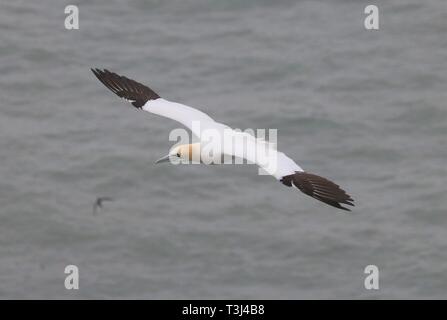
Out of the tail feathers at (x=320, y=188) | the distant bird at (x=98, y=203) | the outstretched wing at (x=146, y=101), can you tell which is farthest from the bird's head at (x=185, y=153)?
the distant bird at (x=98, y=203)

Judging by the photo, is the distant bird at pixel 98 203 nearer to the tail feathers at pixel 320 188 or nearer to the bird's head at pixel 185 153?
the bird's head at pixel 185 153

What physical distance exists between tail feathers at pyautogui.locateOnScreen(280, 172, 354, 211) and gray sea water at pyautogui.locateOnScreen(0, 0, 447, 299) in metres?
6.10

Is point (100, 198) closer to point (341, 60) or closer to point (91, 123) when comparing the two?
point (91, 123)

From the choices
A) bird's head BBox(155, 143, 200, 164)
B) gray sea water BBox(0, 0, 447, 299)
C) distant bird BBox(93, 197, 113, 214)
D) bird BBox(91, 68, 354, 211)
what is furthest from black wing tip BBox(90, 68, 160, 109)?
distant bird BBox(93, 197, 113, 214)

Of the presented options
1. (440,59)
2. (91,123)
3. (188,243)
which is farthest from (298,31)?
(188,243)

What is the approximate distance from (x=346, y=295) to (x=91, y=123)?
5.37 meters

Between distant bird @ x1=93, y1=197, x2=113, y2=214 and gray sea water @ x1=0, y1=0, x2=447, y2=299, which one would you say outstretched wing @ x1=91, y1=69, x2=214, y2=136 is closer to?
gray sea water @ x1=0, y1=0, x2=447, y2=299

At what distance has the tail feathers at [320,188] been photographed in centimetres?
1299

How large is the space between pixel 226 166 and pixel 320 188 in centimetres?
834

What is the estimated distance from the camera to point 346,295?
63.7 feet

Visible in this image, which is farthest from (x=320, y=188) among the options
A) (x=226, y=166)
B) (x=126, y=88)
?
(x=226, y=166)

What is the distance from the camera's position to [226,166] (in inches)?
844

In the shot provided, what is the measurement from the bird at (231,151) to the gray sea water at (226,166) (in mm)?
4194

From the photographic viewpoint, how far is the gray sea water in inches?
787
